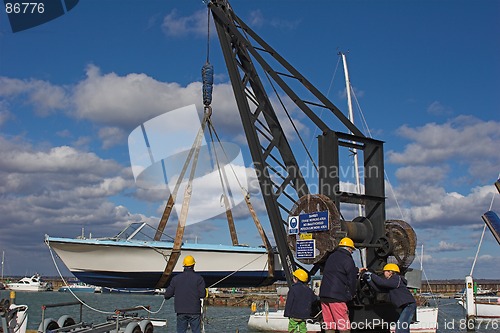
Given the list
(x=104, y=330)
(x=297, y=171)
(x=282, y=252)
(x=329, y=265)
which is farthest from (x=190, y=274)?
(x=297, y=171)

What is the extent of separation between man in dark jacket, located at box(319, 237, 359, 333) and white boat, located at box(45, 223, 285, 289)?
41.5 feet

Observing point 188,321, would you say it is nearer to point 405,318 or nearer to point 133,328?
point 405,318

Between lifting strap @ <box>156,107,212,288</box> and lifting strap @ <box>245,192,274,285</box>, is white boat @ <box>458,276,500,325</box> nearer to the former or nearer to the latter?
lifting strap @ <box>245,192,274,285</box>

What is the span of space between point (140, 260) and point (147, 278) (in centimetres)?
85

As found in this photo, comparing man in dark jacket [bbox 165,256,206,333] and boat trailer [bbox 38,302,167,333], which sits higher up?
man in dark jacket [bbox 165,256,206,333]

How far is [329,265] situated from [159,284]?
13.7 m

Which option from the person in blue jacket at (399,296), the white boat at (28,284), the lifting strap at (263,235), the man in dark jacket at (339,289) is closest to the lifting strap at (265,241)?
the lifting strap at (263,235)

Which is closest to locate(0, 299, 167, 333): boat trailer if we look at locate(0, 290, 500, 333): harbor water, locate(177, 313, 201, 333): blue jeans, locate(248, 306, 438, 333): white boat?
locate(0, 290, 500, 333): harbor water

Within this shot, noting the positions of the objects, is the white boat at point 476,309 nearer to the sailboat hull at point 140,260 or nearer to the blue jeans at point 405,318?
the sailboat hull at point 140,260

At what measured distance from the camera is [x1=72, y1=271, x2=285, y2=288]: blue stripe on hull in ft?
69.4

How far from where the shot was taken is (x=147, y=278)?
2134cm

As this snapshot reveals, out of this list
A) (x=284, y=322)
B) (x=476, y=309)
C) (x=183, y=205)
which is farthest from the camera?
(x=476, y=309)

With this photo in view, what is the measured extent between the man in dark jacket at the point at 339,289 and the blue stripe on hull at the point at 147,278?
13.1 m

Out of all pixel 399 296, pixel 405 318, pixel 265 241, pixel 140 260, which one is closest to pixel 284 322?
pixel 265 241
